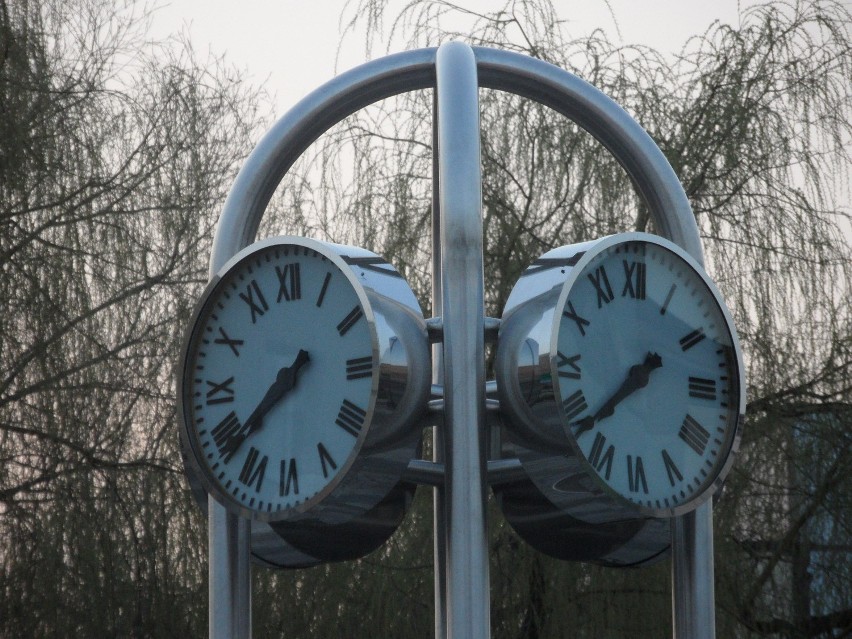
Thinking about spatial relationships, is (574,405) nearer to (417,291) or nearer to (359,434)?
(359,434)

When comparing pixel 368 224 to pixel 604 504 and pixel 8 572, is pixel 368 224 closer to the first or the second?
pixel 8 572

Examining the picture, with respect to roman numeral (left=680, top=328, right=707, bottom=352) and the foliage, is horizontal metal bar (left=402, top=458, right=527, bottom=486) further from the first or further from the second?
the foliage

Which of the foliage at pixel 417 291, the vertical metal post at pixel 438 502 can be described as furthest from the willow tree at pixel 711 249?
the vertical metal post at pixel 438 502

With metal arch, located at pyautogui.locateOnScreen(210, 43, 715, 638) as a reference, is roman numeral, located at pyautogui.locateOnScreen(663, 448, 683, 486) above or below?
below

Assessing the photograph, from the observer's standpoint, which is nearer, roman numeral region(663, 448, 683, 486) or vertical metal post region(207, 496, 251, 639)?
roman numeral region(663, 448, 683, 486)

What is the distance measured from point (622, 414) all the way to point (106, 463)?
308 centimetres

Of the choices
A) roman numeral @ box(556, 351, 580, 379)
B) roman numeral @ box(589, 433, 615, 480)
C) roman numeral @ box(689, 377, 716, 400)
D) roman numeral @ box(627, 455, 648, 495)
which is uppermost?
roman numeral @ box(556, 351, 580, 379)

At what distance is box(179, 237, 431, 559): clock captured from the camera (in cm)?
187

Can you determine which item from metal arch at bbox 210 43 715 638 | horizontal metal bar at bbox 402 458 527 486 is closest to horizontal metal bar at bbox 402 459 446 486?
horizontal metal bar at bbox 402 458 527 486

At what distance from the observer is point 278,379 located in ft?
6.35

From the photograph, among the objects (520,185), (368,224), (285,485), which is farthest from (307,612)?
(285,485)

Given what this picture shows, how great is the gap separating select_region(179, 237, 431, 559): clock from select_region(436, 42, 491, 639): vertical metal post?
0.22 feet

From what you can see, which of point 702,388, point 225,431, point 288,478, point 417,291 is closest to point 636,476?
point 702,388

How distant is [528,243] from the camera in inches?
175
